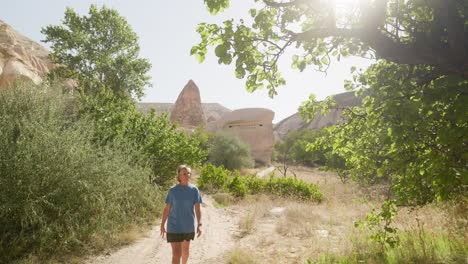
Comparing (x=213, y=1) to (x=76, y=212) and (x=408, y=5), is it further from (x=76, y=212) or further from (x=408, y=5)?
(x=76, y=212)

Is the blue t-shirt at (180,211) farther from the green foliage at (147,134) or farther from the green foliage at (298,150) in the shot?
the green foliage at (298,150)

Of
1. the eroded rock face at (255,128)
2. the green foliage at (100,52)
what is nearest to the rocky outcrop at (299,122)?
the eroded rock face at (255,128)

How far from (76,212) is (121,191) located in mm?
1501

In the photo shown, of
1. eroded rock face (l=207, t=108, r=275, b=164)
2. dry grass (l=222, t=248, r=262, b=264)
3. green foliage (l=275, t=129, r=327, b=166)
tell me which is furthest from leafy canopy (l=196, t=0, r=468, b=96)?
eroded rock face (l=207, t=108, r=275, b=164)

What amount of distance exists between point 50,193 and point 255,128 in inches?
1840

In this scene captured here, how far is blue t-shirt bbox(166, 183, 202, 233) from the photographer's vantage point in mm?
5309

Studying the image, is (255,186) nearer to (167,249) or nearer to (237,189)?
(237,189)

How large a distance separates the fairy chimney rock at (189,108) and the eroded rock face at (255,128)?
16.0 m

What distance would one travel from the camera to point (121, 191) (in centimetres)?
865

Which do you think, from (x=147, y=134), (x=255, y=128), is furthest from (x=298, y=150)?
(x=147, y=134)

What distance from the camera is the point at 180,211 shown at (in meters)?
5.32

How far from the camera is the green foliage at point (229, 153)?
38750 millimetres

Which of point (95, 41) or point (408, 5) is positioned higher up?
point (95, 41)

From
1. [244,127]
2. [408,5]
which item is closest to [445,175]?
[408,5]
